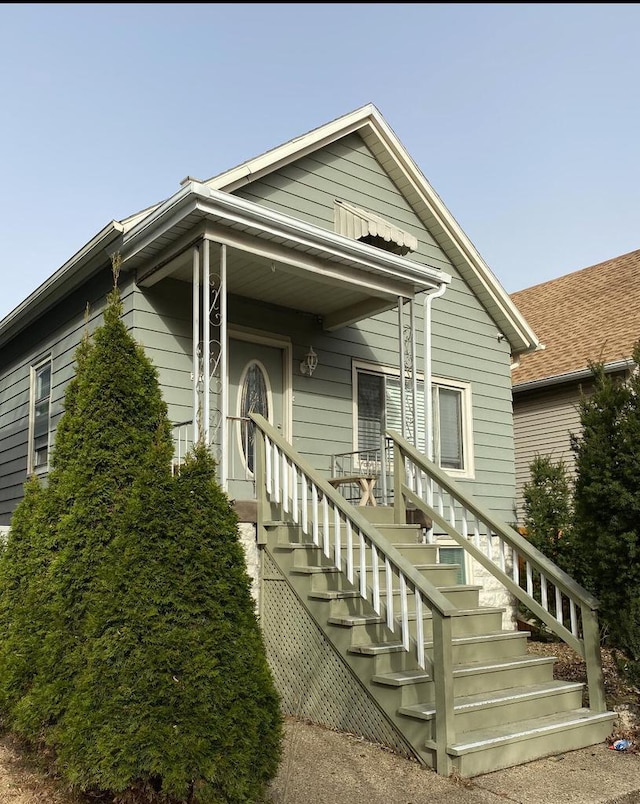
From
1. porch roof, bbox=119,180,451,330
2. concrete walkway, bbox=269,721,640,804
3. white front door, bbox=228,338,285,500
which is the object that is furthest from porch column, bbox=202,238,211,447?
concrete walkway, bbox=269,721,640,804

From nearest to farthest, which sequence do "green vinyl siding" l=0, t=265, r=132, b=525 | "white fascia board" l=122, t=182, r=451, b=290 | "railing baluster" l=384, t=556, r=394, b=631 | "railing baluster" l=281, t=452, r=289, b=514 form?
"railing baluster" l=384, t=556, r=394, b=631 → "railing baluster" l=281, t=452, r=289, b=514 → "white fascia board" l=122, t=182, r=451, b=290 → "green vinyl siding" l=0, t=265, r=132, b=525

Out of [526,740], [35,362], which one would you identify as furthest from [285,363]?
[526,740]

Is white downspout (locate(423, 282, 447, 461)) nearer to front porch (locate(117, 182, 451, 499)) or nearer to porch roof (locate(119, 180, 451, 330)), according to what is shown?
front porch (locate(117, 182, 451, 499))

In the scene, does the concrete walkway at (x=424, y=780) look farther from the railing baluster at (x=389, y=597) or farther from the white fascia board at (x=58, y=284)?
the white fascia board at (x=58, y=284)

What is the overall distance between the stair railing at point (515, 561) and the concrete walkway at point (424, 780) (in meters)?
0.81

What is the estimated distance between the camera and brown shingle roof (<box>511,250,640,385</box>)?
14398 millimetres

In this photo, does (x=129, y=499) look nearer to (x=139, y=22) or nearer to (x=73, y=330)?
(x=139, y=22)

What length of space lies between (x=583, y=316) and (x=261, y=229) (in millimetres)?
10458

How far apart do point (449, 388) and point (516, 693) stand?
641cm

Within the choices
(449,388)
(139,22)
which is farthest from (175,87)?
(449,388)

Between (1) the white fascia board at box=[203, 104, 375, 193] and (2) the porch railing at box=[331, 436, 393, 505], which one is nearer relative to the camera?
(1) the white fascia board at box=[203, 104, 375, 193]

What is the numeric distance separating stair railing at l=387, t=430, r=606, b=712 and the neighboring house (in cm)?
584

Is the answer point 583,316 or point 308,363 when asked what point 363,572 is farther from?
point 583,316

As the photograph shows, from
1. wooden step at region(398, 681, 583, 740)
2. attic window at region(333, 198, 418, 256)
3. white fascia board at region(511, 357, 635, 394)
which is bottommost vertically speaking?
wooden step at region(398, 681, 583, 740)
